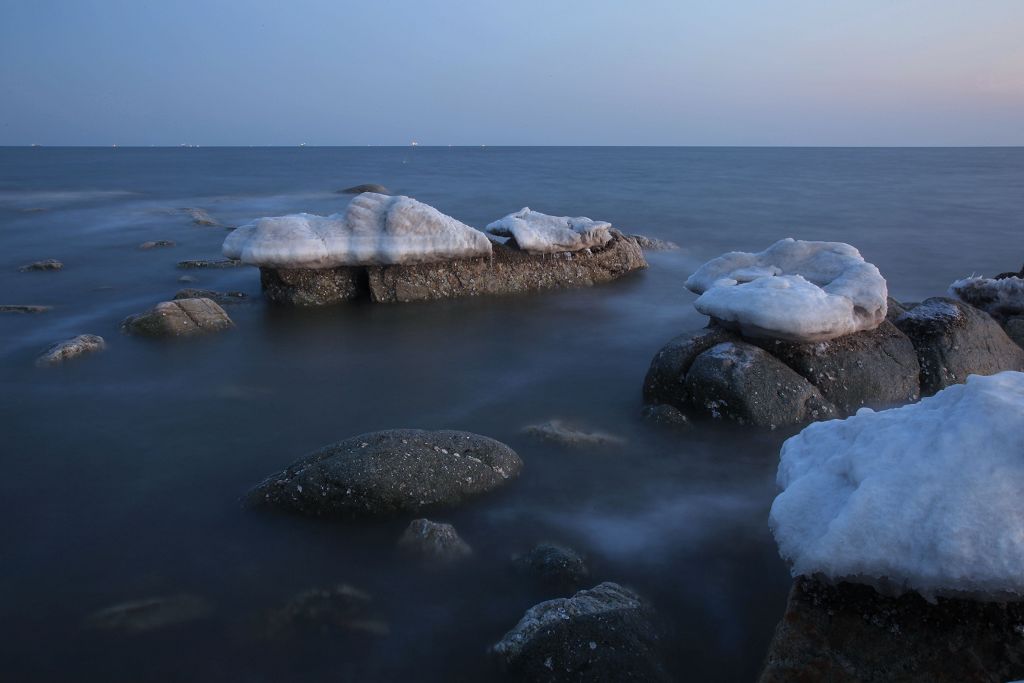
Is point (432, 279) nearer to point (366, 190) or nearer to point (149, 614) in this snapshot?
point (149, 614)

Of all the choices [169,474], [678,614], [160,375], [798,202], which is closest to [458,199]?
[798,202]

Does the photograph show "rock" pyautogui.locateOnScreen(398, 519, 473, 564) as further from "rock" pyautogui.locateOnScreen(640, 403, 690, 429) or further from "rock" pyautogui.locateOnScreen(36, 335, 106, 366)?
"rock" pyautogui.locateOnScreen(36, 335, 106, 366)

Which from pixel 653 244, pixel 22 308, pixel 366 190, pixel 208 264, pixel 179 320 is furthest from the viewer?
pixel 366 190

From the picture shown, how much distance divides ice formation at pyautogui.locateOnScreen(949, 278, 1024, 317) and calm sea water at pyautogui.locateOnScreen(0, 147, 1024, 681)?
125 inches

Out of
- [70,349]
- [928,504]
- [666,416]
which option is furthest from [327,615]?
[70,349]

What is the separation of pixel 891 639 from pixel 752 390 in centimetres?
337

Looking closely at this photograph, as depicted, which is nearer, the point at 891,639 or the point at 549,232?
the point at 891,639

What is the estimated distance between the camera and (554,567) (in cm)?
405

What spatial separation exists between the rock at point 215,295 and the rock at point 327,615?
7.03 meters

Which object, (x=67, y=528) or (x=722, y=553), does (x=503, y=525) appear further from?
(x=67, y=528)

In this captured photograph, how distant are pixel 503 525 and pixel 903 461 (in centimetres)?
248

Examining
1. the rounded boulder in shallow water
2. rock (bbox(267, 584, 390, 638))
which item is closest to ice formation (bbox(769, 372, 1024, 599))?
rock (bbox(267, 584, 390, 638))

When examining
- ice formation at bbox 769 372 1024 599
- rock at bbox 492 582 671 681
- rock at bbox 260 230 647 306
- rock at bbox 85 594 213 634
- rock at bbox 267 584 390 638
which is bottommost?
rock at bbox 267 584 390 638

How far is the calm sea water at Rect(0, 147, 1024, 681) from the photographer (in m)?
3.58
